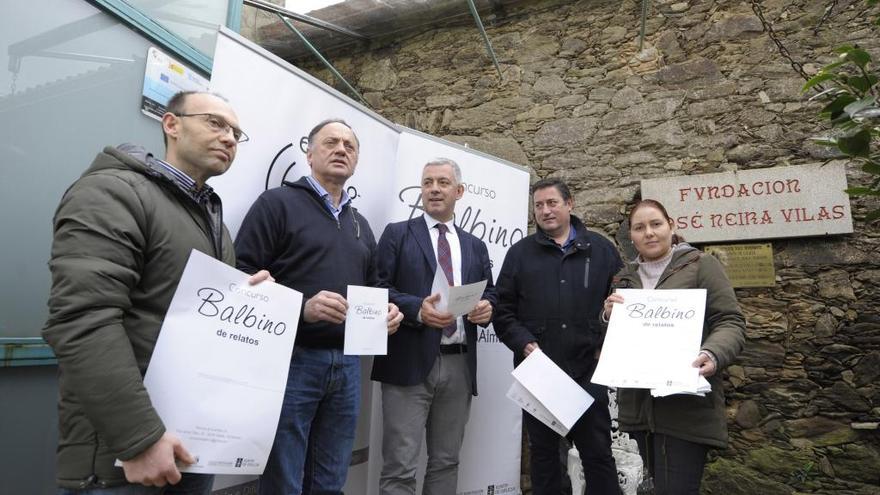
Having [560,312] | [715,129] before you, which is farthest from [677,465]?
[715,129]

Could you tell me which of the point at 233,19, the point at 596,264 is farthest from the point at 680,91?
the point at 233,19

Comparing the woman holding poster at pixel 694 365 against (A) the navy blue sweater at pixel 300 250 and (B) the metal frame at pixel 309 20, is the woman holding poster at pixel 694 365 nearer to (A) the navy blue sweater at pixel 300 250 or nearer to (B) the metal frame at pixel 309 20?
(A) the navy blue sweater at pixel 300 250

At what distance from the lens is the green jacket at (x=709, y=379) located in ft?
6.01

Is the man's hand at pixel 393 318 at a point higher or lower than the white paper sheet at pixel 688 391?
higher

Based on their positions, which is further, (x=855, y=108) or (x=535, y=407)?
(x=535, y=407)

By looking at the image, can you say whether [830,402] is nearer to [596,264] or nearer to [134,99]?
[596,264]

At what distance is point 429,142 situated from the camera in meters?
3.24

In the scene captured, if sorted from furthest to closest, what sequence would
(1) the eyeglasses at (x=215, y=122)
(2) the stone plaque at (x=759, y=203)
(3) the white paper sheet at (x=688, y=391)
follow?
1. (2) the stone plaque at (x=759, y=203)
2. (3) the white paper sheet at (x=688, y=391)
3. (1) the eyeglasses at (x=215, y=122)

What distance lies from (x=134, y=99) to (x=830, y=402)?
3922 millimetres

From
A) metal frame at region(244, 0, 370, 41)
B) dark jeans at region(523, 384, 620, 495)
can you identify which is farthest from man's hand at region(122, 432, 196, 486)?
metal frame at region(244, 0, 370, 41)

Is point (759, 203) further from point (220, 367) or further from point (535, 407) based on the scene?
point (220, 367)

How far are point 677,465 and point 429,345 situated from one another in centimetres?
108

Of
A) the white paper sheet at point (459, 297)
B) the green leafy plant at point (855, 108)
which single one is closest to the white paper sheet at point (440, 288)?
the white paper sheet at point (459, 297)

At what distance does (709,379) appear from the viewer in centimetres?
192
